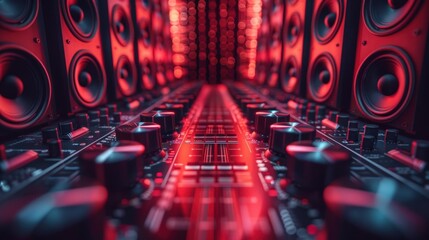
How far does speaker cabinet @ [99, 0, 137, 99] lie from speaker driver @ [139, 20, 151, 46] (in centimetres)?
33

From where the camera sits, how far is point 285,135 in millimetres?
836

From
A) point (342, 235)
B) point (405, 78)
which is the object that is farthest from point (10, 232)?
point (405, 78)

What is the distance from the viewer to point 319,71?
210 cm

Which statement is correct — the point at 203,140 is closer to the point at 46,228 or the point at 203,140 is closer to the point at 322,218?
the point at 322,218

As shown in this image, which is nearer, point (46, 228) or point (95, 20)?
point (46, 228)

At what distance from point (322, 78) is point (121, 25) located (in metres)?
1.96

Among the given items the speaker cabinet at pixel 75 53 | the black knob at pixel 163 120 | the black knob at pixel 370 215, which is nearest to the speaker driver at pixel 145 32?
the speaker cabinet at pixel 75 53

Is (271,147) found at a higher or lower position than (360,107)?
lower

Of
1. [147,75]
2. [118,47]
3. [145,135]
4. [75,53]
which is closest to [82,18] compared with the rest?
[75,53]

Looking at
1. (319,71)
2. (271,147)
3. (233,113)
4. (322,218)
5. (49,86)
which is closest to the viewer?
(322,218)

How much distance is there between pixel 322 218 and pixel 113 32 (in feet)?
7.36

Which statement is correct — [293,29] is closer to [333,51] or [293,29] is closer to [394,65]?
[333,51]

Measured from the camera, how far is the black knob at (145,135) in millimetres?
829

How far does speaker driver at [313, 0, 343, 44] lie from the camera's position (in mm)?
1715
